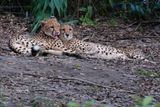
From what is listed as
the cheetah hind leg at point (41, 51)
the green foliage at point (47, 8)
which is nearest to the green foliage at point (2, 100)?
the cheetah hind leg at point (41, 51)

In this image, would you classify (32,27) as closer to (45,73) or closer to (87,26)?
(87,26)

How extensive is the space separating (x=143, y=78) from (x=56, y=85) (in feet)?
4.06

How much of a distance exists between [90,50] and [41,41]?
71 cm

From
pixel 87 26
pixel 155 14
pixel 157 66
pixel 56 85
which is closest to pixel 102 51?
pixel 157 66

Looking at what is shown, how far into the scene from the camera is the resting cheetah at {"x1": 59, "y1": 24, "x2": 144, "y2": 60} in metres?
8.48

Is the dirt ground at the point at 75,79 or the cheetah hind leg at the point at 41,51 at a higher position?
the cheetah hind leg at the point at 41,51

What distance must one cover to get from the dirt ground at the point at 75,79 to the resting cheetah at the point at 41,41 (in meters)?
0.17

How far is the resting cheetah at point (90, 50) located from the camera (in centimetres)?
848

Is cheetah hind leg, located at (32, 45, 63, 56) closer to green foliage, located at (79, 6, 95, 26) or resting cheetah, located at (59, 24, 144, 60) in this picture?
resting cheetah, located at (59, 24, 144, 60)

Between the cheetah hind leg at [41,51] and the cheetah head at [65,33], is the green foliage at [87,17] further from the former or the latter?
the cheetah hind leg at [41,51]

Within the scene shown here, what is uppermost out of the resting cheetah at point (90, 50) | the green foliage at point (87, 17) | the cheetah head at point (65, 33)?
the green foliage at point (87, 17)

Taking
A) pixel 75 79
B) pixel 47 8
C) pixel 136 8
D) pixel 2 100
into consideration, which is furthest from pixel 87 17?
pixel 2 100

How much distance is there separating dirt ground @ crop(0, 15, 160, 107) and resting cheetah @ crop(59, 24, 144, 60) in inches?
9.8

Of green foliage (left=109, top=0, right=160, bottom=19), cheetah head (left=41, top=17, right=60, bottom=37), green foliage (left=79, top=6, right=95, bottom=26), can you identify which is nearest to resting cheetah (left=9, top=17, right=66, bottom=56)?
cheetah head (left=41, top=17, right=60, bottom=37)
